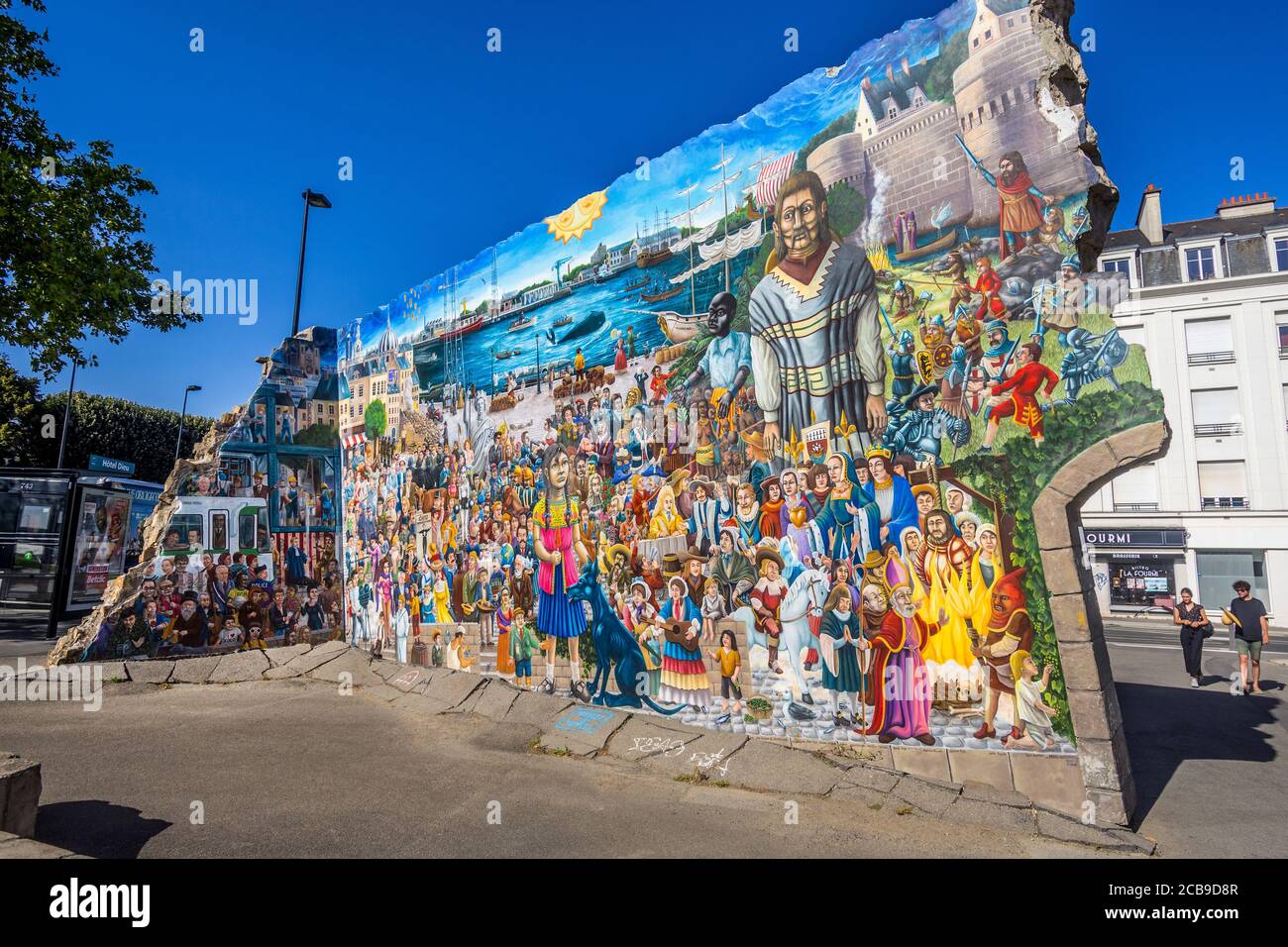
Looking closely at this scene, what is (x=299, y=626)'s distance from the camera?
13.1 metres

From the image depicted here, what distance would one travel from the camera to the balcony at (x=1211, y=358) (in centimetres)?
2292

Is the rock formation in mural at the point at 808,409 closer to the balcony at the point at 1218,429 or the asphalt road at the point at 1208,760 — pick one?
the asphalt road at the point at 1208,760

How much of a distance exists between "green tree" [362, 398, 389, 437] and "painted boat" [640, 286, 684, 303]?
6.09 meters

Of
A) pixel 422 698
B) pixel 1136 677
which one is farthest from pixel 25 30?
pixel 1136 677

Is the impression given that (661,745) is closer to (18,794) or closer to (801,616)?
(801,616)

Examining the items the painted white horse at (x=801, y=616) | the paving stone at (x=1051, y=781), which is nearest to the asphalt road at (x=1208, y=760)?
the paving stone at (x=1051, y=781)

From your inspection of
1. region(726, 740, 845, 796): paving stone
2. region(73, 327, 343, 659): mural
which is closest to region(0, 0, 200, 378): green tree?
region(73, 327, 343, 659): mural

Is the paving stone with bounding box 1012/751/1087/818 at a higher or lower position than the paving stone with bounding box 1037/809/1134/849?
higher

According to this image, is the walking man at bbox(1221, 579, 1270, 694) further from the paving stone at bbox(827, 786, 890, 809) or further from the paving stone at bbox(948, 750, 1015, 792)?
the paving stone at bbox(827, 786, 890, 809)

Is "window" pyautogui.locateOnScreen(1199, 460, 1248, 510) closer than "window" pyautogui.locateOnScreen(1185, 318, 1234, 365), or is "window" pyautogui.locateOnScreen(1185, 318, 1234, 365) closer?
"window" pyautogui.locateOnScreen(1199, 460, 1248, 510)

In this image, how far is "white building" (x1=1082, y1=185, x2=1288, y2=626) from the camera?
2228cm

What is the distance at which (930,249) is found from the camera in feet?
20.9

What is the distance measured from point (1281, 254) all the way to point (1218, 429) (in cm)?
555
